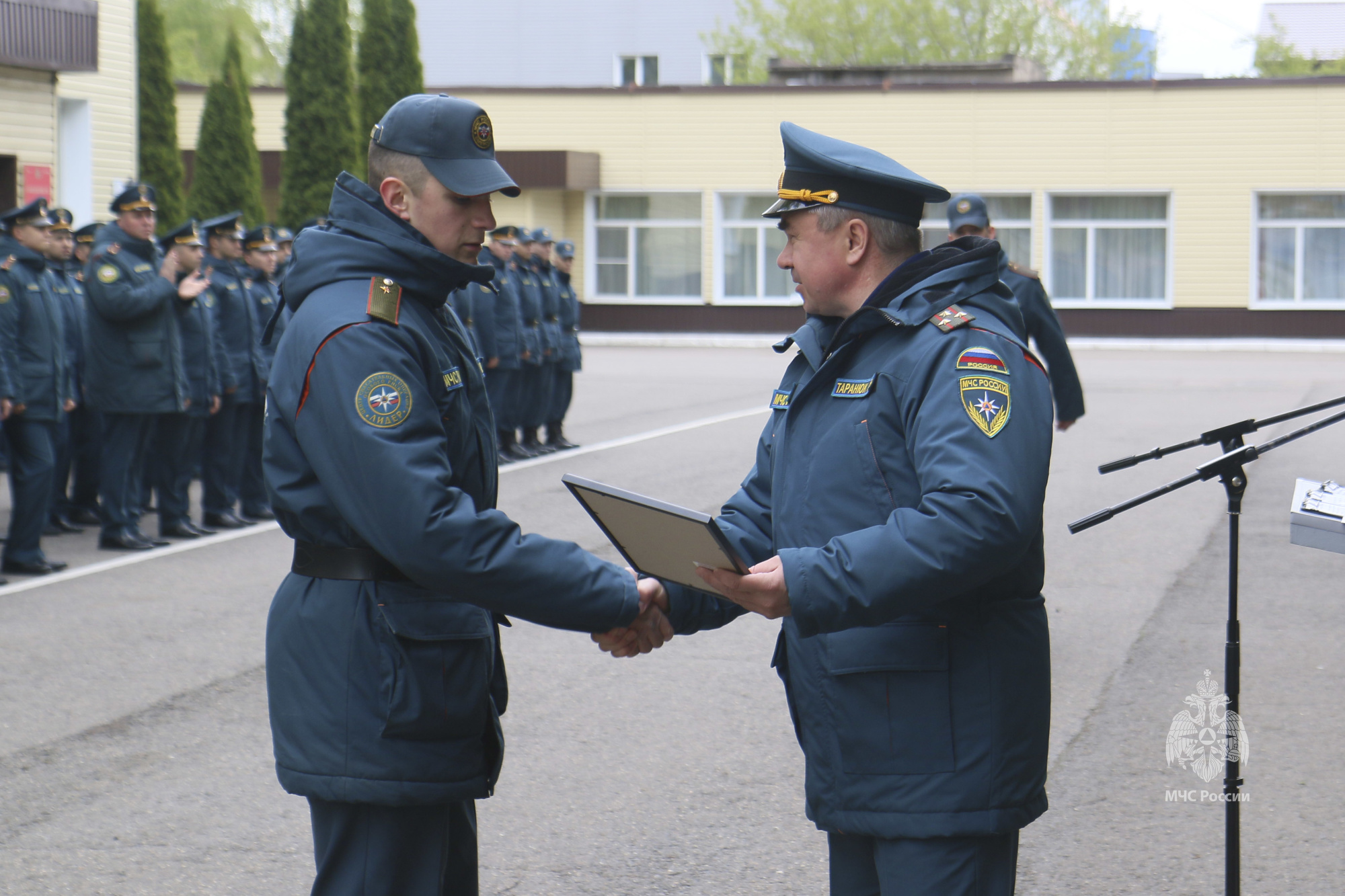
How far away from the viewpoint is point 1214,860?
4.53 meters

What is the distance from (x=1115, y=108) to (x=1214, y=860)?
32.3 meters

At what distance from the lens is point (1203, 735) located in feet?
19.6

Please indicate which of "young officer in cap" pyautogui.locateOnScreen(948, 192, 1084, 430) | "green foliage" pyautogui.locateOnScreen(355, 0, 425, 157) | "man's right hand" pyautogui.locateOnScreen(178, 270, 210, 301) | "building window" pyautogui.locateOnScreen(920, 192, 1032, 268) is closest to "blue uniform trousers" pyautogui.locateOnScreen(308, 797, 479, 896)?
"young officer in cap" pyautogui.locateOnScreen(948, 192, 1084, 430)

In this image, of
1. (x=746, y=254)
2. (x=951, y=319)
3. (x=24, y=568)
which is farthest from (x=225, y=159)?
(x=951, y=319)

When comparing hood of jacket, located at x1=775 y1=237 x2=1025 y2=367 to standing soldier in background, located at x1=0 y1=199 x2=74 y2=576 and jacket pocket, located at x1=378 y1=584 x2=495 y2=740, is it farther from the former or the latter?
standing soldier in background, located at x1=0 y1=199 x2=74 y2=576

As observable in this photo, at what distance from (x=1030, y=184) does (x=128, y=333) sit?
93.4ft

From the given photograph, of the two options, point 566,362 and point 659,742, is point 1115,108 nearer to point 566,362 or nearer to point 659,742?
point 566,362

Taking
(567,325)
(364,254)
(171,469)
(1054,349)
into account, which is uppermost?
(364,254)

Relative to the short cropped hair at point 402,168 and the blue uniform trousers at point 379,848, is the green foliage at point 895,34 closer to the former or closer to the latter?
the short cropped hair at point 402,168

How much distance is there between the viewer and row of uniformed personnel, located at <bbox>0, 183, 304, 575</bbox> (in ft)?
30.7

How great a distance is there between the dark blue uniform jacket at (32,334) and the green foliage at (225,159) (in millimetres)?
17599

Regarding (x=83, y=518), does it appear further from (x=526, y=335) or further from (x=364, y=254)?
(x=364, y=254)

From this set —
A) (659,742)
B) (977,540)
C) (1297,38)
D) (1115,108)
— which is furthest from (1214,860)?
(1297,38)

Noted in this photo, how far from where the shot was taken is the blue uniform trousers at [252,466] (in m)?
11.4
